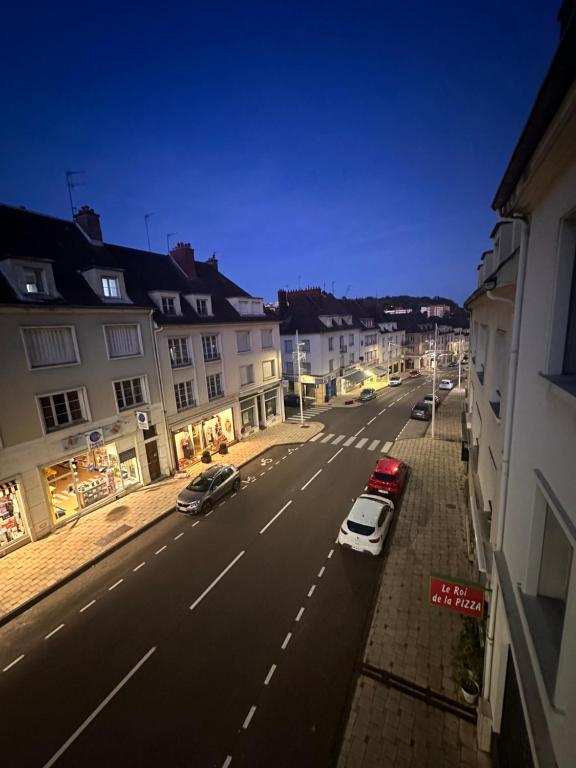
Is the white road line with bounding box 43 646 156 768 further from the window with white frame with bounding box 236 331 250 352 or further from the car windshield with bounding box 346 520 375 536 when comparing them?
the window with white frame with bounding box 236 331 250 352

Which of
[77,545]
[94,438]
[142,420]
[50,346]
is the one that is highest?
[50,346]

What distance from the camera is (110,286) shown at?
16828mm

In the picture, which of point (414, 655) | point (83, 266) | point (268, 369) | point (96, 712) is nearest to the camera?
point (96, 712)

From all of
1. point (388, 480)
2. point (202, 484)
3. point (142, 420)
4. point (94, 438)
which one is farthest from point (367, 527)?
point (94, 438)

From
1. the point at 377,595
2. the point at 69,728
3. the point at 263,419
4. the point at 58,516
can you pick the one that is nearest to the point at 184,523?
the point at 58,516

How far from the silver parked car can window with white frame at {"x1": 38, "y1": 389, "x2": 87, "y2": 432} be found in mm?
5885

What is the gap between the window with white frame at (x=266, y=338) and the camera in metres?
27.4

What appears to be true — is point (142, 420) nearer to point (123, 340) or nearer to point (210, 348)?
point (123, 340)

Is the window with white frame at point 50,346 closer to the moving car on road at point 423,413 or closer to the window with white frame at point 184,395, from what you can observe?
the window with white frame at point 184,395

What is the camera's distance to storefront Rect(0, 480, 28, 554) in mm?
13086

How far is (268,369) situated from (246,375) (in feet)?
9.54

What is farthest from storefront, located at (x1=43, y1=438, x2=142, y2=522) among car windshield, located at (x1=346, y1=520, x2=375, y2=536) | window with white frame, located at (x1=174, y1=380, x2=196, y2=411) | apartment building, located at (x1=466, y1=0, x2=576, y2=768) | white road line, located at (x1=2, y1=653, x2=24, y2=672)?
apartment building, located at (x1=466, y1=0, x2=576, y2=768)

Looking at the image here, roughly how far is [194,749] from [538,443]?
892 centimetres

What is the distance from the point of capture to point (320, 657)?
8.59 metres
